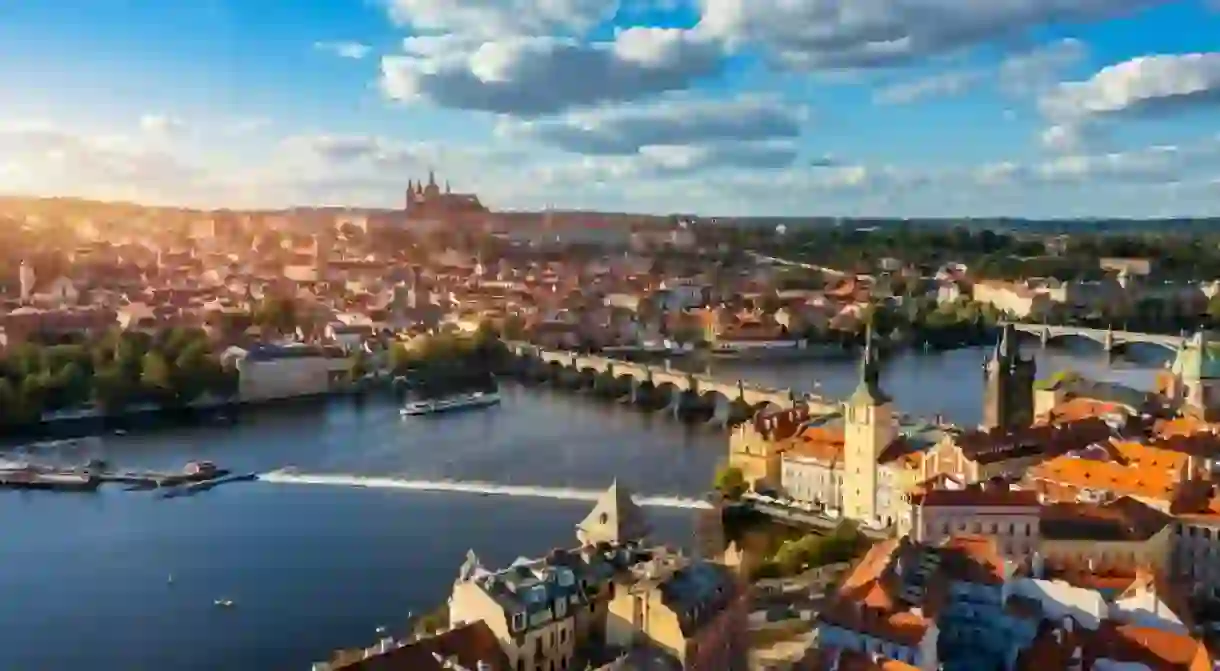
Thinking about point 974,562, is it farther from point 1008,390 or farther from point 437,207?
point 437,207

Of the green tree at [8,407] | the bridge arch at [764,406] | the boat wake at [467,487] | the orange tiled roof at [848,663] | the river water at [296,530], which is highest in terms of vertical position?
the orange tiled roof at [848,663]

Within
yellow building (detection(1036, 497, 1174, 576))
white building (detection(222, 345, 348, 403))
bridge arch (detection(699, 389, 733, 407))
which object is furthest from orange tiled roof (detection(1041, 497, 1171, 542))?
white building (detection(222, 345, 348, 403))

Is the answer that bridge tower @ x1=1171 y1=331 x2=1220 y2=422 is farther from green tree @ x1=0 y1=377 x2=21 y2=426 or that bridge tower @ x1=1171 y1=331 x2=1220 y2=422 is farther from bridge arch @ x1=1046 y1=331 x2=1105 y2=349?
bridge arch @ x1=1046 y1=331 x2=1105 y2=349

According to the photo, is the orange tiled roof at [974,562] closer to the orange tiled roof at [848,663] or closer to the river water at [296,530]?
the orange tiled roof at [848,663]

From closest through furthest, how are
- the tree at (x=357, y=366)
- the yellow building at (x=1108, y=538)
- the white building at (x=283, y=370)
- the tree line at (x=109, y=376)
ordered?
the yellow building at (x=1108, y=538)
the tree line at (x=109, y=376)
the white building at (x=283, y=370)
the tree at (x=357, y=366)

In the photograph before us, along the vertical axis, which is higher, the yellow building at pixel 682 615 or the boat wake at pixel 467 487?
the yellow building at pixel 682 615

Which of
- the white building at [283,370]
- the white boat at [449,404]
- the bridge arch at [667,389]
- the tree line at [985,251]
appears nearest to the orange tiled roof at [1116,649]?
the white boat at [449,404]
